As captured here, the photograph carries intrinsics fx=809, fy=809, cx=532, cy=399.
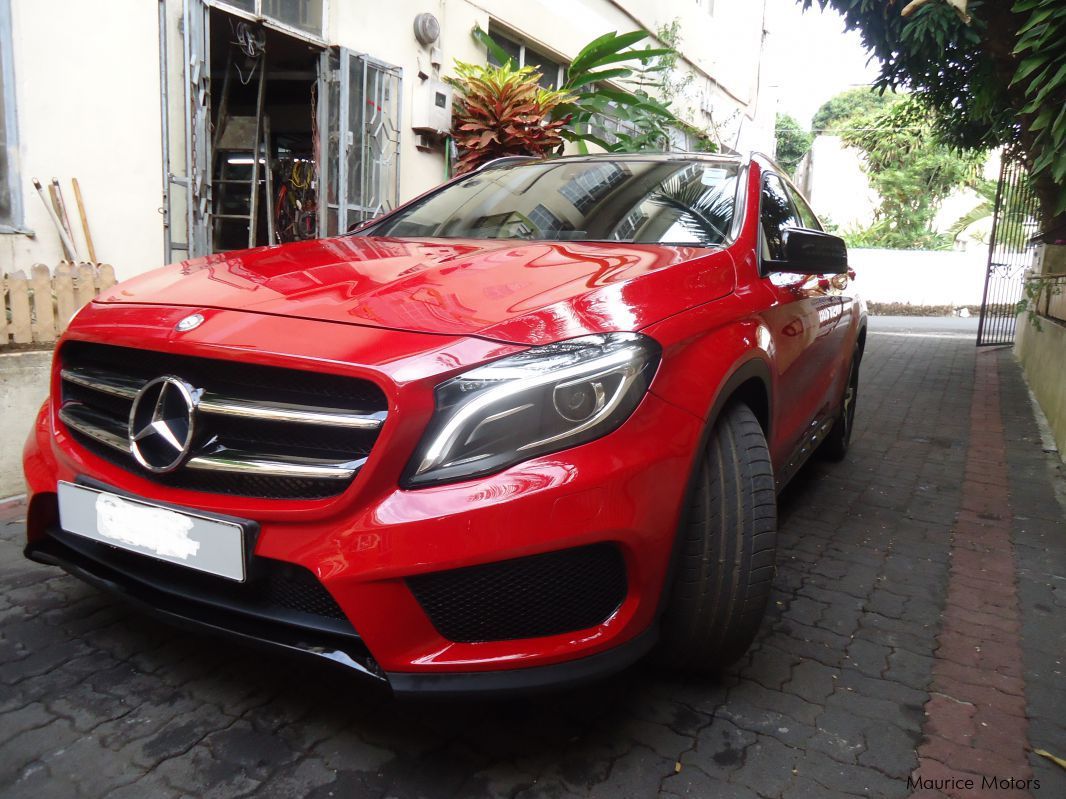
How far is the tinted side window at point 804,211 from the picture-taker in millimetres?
4055

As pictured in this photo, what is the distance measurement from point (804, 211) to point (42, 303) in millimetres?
3768

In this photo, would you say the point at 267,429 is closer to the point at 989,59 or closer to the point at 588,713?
the point at 588,713

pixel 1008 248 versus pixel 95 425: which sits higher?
pixel 1008 248

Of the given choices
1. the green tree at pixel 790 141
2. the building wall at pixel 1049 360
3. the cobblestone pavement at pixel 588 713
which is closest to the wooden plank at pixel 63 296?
the cobblestone pavement at pixel 588 713

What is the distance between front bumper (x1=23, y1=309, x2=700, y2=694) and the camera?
5.14ft

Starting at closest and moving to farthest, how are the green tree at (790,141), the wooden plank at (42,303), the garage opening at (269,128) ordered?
1. the wooden plank at (42,303)
2. the garage opening at (269,128)
3. the green tree at (790,141)

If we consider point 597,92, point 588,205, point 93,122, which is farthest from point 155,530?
point 597,92

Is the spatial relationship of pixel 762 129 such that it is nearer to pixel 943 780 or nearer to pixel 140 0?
pixel 140 0

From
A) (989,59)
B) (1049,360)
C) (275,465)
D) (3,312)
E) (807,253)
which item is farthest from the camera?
(1049,360)

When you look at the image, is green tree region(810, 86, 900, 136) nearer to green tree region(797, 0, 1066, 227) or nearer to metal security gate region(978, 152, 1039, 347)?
metal security gate region(978, 152, 1039, 347)

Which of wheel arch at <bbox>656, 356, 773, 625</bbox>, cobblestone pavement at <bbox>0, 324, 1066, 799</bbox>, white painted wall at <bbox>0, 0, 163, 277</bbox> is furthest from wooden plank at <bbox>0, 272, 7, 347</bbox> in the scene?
wheel arch at <bbox>656, 356, 773, 625</bbox>

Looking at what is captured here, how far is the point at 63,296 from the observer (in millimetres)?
3809

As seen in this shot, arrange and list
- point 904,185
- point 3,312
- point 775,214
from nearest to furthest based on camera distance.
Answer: point 775,214 < point 3,312 < point 904,185

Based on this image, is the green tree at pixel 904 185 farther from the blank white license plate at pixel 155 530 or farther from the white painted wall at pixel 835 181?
the blank white license plate at pixel 155 530
